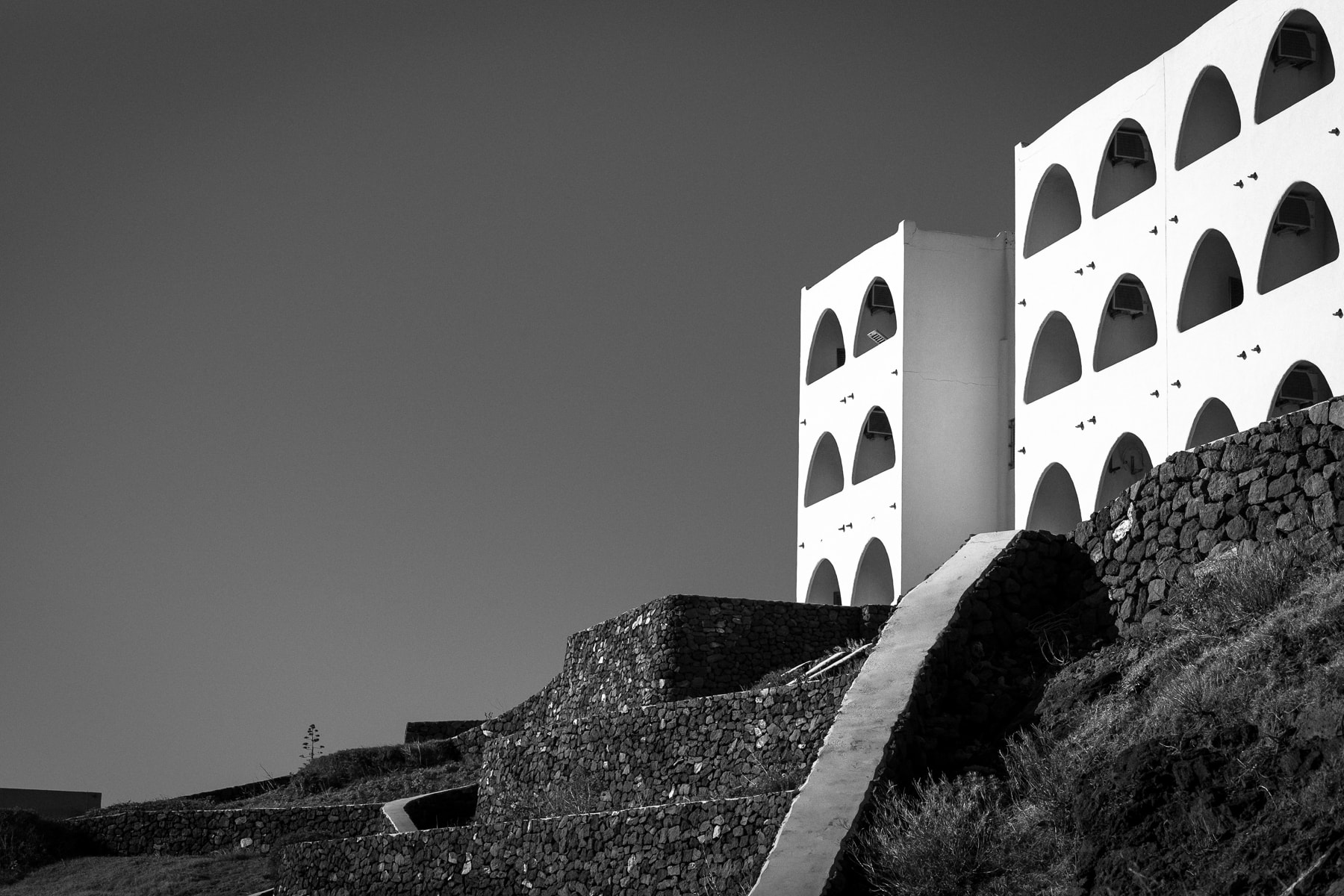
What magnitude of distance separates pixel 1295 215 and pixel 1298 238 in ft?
1.11

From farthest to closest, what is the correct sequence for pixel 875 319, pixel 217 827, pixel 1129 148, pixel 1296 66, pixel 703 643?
pixel 875 319 < pixel 217 827 < pixel 1129 148 < pixel 1296 66 < pixel 703 643

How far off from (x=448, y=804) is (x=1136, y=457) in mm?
12100

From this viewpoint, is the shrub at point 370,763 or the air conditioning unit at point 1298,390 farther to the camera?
the shrub at point 370,763

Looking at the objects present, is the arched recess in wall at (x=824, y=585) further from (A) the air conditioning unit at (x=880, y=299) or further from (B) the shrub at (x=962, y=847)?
(B) the shrub at (x=962, y=847)

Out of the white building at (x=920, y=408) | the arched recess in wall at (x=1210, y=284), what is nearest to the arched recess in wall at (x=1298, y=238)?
the arched recess in wall at (x=1210, y=284)

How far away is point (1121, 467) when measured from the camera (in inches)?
1066

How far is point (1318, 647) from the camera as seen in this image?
1149 centimetres

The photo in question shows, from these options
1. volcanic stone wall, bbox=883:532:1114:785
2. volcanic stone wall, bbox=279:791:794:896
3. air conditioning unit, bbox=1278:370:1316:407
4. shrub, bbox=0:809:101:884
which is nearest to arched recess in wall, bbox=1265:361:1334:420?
air conditioning unit, bbox=1278:370:1316:407

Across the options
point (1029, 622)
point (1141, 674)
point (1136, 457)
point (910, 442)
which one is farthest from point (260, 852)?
point (1141, 674)

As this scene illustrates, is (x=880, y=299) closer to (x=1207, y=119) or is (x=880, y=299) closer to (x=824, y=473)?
(x=824, y=473)

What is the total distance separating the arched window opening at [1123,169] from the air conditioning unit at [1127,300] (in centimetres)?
125

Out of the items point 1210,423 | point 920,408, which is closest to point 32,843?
point 920,408

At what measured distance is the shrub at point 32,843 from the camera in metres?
29.6

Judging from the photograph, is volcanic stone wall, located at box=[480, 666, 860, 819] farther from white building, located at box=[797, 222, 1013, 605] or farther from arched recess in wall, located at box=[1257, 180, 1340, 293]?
white building, located at box=[797, 222, 1013, 605]
